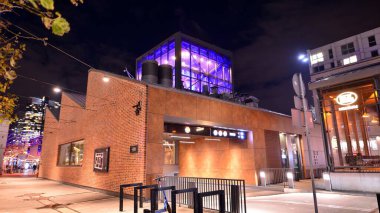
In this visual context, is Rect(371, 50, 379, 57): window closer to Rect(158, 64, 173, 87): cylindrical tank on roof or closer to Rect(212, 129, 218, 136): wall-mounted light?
Rect(212, 129, 218, 136): wall-mounted light

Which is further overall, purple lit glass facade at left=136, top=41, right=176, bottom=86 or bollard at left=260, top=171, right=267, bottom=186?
purple lit glass facade at left=136, top=41, right=176, bottom=86

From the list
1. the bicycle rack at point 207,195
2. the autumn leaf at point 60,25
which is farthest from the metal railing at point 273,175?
the autumn leaf at point 60,25

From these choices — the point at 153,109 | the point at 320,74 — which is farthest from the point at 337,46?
the point at 153,109

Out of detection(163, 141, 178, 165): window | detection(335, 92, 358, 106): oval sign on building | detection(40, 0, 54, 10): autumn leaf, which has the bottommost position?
detection(163, 141, 178, 165): window

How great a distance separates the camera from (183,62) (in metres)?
38.3

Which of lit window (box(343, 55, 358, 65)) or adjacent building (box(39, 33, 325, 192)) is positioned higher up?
lit window (box(343, 55, 358, 65))

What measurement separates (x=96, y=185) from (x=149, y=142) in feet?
18.4

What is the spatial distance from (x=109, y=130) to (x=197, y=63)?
1116 inches

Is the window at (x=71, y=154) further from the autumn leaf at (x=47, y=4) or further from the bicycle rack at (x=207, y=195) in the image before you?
the autumn leaf at (x=47, y=4)

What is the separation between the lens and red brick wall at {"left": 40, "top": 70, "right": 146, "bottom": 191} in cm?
1160

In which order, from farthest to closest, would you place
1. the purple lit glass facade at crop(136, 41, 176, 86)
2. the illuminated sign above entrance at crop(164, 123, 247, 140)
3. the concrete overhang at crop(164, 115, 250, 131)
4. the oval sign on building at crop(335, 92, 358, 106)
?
the purple lit glass facade at crop(136, 41, 176, 86), the oval sign on building at crop(335, 92, 358, 106), the illuminated sign above entrance at crop(164, 123, 247, 140), the concrete overhang at crop(164, 115, 250, 131)

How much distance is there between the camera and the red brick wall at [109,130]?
38.1 feet

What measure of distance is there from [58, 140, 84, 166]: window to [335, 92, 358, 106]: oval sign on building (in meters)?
17.0

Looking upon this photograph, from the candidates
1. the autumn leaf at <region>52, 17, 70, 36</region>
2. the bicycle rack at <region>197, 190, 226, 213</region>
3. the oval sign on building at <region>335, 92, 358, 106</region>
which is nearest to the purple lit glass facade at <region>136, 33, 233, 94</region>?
the oval sign on building at <region>335, 92, 358, 106</region>
